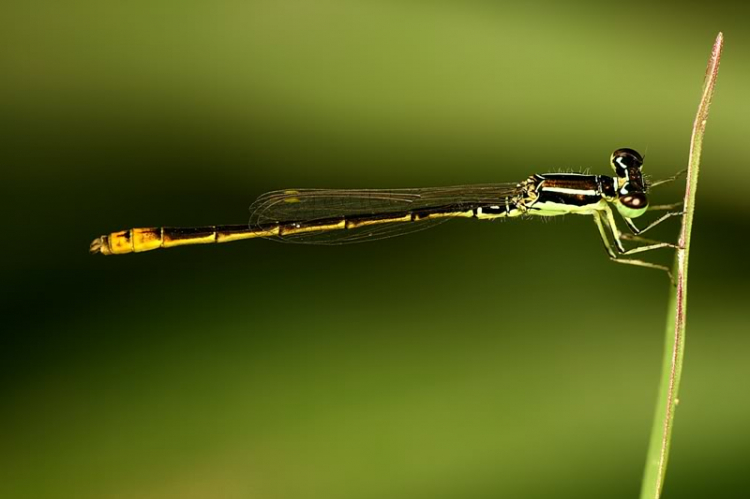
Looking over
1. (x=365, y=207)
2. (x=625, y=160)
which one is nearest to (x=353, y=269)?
(x=365, y=207)

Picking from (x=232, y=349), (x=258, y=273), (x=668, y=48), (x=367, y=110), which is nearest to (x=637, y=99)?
(x=668, y=48)

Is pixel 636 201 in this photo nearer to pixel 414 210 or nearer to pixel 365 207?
pixel 414 210

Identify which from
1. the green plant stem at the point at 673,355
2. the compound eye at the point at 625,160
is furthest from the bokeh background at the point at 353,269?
the green plant stem at the point at 673,355

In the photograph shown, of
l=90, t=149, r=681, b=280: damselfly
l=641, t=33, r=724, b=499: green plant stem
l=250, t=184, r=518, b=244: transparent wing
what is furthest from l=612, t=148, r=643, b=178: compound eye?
l=641, t=33, r=724, b=499: green plant stem

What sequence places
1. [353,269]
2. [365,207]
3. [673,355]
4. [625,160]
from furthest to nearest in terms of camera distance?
[365,207], [625,160], [353,269], [673,355]

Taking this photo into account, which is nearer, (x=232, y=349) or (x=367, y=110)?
(x=232, y=349)

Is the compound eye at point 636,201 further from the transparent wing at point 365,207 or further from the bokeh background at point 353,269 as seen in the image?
the transparent wing at point 365,207

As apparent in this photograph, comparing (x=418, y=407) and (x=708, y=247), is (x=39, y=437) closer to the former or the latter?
(x=418, y=407)
